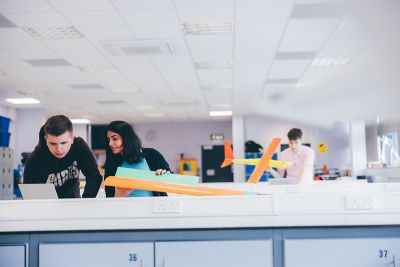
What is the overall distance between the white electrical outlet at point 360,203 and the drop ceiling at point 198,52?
3.33 m

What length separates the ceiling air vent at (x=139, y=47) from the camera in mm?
6086

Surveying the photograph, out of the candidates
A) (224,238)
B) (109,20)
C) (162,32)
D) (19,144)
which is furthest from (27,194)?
(19,144)

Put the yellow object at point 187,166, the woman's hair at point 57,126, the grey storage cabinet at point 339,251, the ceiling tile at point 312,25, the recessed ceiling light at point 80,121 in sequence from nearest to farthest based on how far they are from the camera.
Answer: the grey storage cabinet at point 339,251, the woman's hair at point 57,126, the ceiling tile at point 312,25, the recessed ceiling light at point 80,121, the yellow object at point 187,166

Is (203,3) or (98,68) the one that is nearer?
(203,3)

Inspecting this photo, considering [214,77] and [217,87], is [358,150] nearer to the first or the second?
[217,87]

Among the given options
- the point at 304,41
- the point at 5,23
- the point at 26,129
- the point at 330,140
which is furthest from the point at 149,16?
the point at 330,140

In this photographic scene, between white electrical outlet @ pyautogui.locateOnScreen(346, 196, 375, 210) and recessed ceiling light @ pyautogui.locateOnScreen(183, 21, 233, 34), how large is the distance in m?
3.91

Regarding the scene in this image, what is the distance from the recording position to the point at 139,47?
20.7 feet

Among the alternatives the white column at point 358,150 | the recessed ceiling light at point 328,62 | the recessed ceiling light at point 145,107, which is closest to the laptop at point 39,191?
the recessed ceiling light at point 328,62

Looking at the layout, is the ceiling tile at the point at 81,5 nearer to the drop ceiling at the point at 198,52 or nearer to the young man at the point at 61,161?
the drop ceiling at the point at 198,52

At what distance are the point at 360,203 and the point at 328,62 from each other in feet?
19.9

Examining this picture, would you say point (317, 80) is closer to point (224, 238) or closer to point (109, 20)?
point (109, 20)

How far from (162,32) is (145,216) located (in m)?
4.16

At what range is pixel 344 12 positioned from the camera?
5.11m
